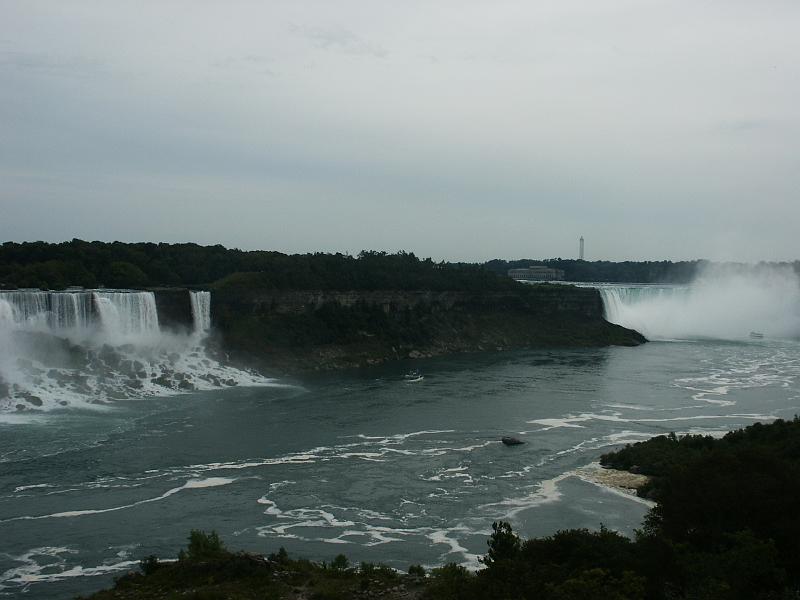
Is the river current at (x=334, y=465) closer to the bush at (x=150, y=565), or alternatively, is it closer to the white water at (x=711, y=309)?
the bush at (x=150, y=565)

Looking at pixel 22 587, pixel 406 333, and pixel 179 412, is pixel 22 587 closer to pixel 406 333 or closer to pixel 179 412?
pixel 179 412

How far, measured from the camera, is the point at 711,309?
78250 millimetres

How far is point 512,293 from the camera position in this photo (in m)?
66.2

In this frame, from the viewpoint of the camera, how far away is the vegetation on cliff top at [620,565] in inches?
469

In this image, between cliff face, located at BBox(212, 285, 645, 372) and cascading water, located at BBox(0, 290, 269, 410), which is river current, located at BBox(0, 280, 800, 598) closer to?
cascading water, located at BBox(0, 290, 269, 410)

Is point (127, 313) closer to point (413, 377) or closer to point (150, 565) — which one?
point (413, 377)

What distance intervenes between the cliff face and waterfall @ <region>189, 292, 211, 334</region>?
669 millimetres

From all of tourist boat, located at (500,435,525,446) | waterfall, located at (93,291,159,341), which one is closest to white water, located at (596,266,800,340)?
waterfall, located at (93,291,159,341)

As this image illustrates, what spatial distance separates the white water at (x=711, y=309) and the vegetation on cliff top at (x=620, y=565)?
184 feet

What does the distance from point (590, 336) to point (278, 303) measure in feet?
80.8

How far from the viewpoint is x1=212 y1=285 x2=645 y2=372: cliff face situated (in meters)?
47.6

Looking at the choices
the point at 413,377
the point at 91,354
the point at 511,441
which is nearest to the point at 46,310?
the point at 91,354

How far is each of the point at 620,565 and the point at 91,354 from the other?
1187 inches

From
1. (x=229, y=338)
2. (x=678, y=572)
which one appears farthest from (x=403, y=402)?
(x=678, y=572)
